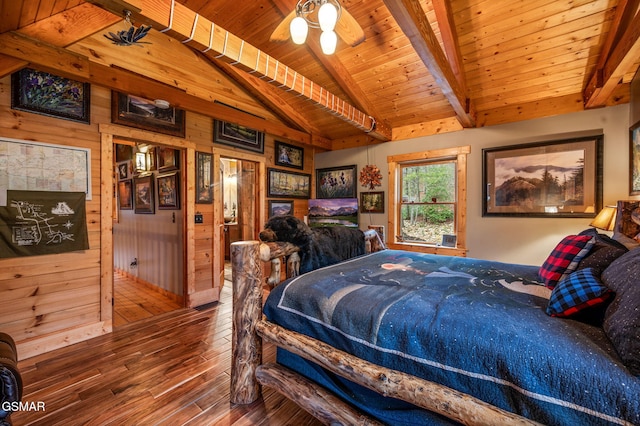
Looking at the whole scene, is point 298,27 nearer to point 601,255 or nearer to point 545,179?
point 601,255

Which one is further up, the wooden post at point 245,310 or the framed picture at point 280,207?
the framed picture at point 280,207

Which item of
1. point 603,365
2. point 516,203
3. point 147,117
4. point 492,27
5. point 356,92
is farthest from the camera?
point 356,92

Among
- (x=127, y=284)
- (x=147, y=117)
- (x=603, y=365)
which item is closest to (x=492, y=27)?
(x=603, y=365)

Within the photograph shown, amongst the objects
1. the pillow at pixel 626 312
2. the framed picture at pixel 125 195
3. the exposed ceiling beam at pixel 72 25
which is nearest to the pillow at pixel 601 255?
the pillow at pixel 626 312

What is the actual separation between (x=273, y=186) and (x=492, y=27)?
347 cm

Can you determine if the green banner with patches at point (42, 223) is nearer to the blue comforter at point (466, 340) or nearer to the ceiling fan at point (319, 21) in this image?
the blue comforter at point (466, 340)

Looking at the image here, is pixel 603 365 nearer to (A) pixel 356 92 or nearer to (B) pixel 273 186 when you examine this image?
(A) pixel 356 92

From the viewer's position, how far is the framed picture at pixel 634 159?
2.49m

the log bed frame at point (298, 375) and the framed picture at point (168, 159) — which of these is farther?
the framed picture at point (168, 159)

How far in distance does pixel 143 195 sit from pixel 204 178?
137 cm

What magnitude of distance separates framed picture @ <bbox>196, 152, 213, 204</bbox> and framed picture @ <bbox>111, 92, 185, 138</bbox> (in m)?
0.39

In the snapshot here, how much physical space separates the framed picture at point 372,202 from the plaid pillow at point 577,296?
Result: 3325 mm

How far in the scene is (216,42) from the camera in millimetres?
1838

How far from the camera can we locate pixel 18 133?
87.8 inches
